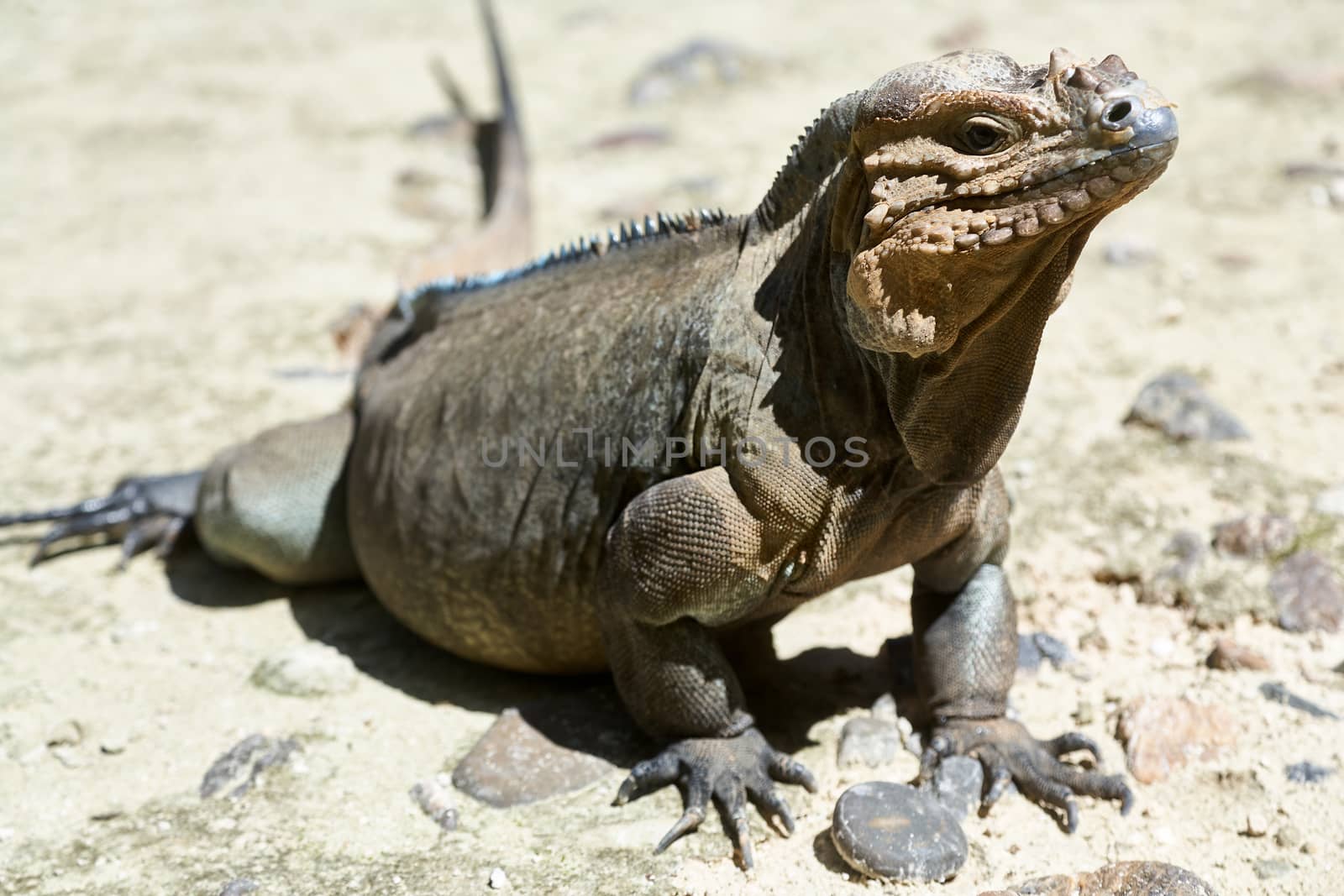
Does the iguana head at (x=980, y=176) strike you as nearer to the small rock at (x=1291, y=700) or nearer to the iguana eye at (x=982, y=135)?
the iguana eye at (x=982, y=135)

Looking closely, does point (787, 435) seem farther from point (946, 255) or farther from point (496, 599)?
point (496, 599)

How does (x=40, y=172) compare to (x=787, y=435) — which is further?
(x=40, y=172)

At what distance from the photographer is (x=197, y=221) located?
8.55m

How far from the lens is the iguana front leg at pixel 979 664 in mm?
3277

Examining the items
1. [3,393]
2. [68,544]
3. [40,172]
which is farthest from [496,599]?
[40,172]

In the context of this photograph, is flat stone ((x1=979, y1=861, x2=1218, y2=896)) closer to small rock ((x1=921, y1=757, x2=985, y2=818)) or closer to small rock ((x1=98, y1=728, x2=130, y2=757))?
small rock ((x1=921, y1=757, x2=985, y2=818))

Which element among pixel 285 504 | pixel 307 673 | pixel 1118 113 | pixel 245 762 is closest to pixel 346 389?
pixel 285 504

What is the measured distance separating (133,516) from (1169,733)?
3.79 meters

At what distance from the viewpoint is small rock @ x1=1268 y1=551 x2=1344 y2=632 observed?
3793mm


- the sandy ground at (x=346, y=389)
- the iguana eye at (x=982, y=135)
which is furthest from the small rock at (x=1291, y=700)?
the iguana eye at (x=982, y=135)

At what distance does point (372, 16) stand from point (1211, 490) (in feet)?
34.9

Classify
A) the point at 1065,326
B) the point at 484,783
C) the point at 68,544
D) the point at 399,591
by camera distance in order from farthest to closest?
1. the point at 1065,326
2. the point at 68,544
3. the point at 399,591
4. the point at 484,783

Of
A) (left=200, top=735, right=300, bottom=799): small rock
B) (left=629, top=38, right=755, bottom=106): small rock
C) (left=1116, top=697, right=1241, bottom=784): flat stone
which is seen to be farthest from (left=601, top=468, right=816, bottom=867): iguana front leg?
(left=629, top=38, right=755, bottom=106): small rock

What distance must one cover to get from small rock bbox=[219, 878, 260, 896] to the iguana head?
195 centimetres
